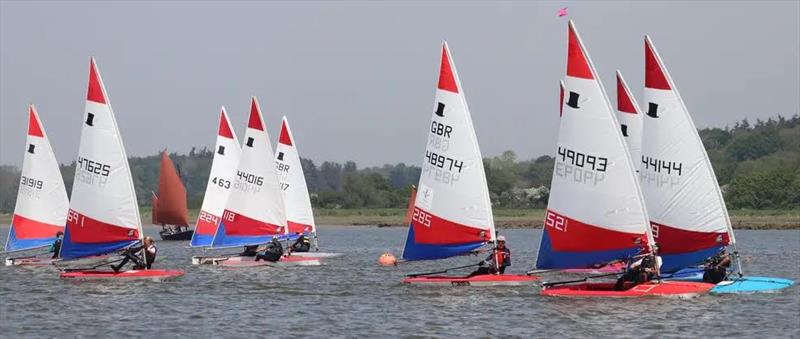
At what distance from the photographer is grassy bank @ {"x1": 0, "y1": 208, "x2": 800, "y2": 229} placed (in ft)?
336

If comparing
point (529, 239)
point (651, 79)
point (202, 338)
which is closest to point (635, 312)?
point (651, 79)

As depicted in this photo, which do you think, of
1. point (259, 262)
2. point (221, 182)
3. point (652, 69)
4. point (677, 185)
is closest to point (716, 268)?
point (677, 185)

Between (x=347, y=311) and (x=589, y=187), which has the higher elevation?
(x=589, y=187)

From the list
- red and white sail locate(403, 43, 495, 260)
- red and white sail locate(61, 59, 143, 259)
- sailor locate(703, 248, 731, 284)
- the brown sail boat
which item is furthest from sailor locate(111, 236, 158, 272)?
the brown sail boat

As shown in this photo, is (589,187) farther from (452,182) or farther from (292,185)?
(292,185)

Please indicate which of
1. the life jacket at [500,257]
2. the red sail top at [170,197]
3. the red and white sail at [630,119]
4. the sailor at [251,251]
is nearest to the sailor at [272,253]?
the sailor at [251,251]

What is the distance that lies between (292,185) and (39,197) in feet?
37.8

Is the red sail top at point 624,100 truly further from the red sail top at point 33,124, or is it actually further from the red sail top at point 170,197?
the red sail top at point 170,197

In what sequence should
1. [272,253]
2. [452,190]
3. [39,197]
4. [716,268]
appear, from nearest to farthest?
1. [716,268]
2. [452,190]
3. [272,253]
4. [39,197]

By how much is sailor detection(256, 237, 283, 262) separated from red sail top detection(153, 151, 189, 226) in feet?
102

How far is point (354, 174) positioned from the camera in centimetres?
14638

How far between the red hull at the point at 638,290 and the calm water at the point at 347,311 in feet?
0.71

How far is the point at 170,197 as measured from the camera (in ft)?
267

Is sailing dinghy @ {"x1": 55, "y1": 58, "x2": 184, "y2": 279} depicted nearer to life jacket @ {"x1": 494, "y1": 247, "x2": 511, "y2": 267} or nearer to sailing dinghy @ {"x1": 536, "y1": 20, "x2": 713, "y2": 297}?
life jacket @ {"x1": 494, "y1": 247, "x2": 511, "y2": 267}
